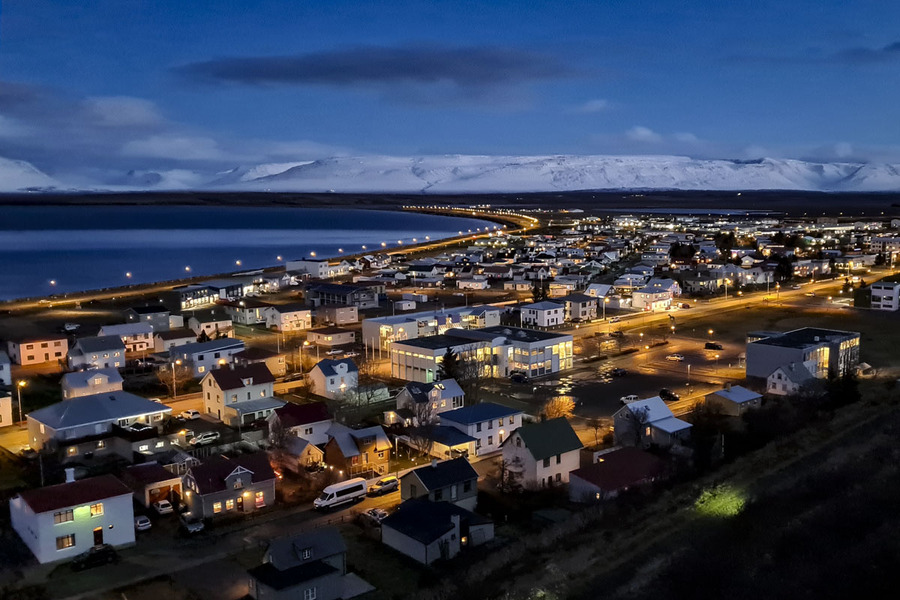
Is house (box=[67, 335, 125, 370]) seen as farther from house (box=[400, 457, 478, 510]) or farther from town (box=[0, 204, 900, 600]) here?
house (box=[400, 457, 478, 510])

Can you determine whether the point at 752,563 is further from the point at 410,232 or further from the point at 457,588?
the point at 410,232

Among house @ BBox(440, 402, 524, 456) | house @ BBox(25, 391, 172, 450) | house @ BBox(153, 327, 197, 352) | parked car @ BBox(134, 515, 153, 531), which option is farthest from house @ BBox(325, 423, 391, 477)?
house @ BBox(153, 327, 197, 352)

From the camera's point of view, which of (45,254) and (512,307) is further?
(45,254)

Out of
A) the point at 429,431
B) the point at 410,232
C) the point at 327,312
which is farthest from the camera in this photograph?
the point at 410,232

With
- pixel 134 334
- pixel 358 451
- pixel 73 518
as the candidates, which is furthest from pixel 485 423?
pixel 134 334

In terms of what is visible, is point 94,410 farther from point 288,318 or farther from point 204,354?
point 288,318

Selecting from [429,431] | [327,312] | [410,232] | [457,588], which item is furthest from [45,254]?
Result: [457,588]
